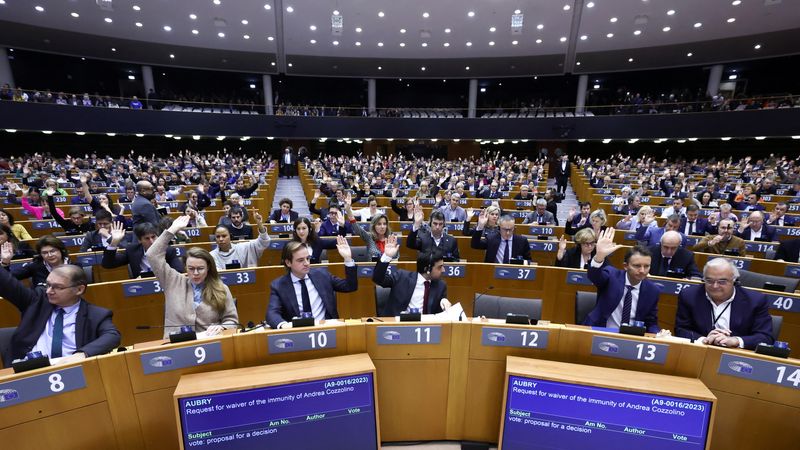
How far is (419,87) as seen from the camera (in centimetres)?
2658

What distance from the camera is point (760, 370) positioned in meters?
1.97

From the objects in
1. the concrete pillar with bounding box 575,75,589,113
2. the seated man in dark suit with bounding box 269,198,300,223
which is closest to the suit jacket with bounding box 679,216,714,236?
the seated man in dark suit with bounding box 269,198,300,223

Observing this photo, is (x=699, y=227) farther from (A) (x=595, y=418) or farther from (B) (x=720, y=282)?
(A) (x=595, y=418)

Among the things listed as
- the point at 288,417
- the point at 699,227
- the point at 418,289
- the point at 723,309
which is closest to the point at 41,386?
the point at 288,417

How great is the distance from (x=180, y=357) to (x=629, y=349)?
2.51 meters

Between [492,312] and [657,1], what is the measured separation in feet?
51.0

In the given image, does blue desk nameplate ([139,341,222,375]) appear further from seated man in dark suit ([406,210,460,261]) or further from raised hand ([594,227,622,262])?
seated man in dark suit ([406,210,460,261])

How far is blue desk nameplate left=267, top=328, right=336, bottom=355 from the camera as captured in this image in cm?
218

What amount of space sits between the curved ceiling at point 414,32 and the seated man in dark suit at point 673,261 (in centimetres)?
1070

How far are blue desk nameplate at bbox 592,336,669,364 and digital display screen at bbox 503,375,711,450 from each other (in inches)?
10.2

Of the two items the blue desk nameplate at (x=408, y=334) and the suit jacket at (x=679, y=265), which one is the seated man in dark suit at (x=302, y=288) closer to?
the blue desk nameplate at (x=408, y=334)

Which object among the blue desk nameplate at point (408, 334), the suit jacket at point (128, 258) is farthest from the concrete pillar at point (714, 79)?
the suit jacket at point (128, 258)

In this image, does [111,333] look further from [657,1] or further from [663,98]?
[663,98]

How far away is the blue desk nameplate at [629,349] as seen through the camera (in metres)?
2.12
